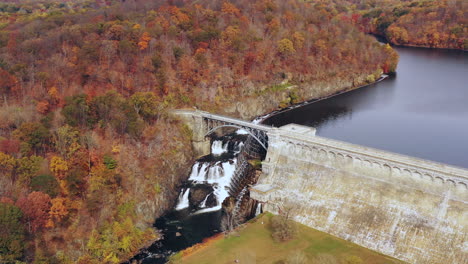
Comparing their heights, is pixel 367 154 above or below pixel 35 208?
above

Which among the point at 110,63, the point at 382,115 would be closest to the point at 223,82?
the point at 110,63

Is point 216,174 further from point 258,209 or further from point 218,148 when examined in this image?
point 258,209

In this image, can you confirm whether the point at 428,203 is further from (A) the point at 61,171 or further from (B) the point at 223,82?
(B) the point at 223,82

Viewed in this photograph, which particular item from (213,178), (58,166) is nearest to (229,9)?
(213,178)

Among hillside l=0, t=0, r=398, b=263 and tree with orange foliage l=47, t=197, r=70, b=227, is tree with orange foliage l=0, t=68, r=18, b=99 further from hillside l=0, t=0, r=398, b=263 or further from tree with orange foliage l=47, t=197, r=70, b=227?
tree with orange foliage l=47, t=197, r=70, b=227

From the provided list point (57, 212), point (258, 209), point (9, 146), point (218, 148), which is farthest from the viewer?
point (218, 148)

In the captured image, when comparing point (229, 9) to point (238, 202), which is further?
point (229, 9)
